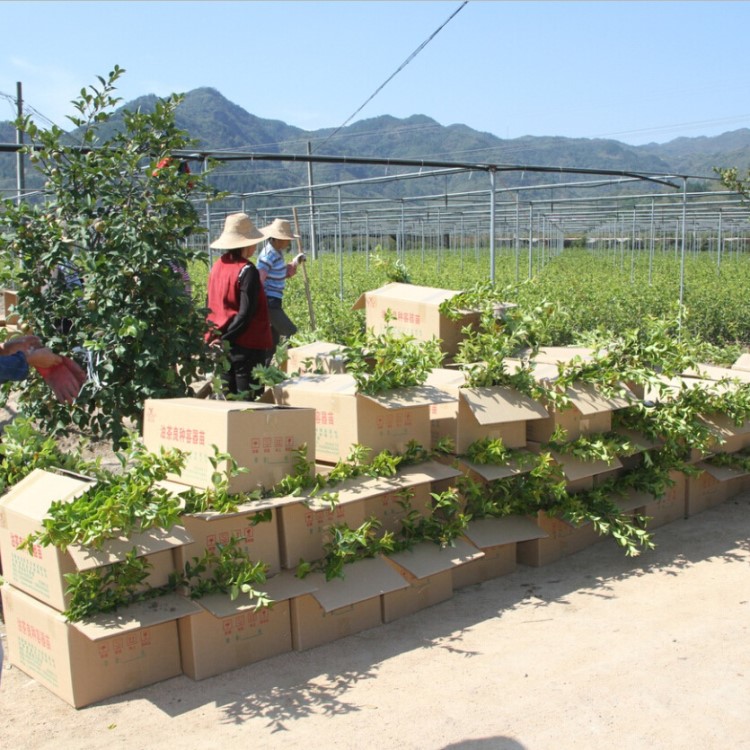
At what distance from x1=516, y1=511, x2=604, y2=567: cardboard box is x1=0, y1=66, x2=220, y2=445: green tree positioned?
1.95 m

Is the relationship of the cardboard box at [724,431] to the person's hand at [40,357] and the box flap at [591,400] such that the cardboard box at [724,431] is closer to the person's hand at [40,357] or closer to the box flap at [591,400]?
the box flap at [591,400]

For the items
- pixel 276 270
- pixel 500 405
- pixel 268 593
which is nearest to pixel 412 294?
pixel 500 405

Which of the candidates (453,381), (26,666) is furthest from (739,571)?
(26,666)

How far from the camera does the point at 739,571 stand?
4348 millimetres

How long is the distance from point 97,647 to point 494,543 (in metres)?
1.89

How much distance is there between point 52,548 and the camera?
10.0 feet

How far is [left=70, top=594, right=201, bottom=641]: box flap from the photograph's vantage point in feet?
9.78

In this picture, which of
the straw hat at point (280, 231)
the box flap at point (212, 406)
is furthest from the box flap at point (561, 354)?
the straw hat at point (280, 231)

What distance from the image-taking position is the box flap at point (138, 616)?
2.98 m

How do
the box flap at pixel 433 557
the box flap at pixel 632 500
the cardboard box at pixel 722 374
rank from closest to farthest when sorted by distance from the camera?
the box flap at pixel 433 557 → the box flap at pixel 632 500 → the cardboard box at pixel 722 374

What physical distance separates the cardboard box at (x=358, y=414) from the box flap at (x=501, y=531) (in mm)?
490

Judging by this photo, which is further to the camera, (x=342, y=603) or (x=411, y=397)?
(x=411, y=397)

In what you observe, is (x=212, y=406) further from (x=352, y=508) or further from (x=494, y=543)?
(x=494, y=543)

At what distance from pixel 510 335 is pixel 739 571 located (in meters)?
1.67
